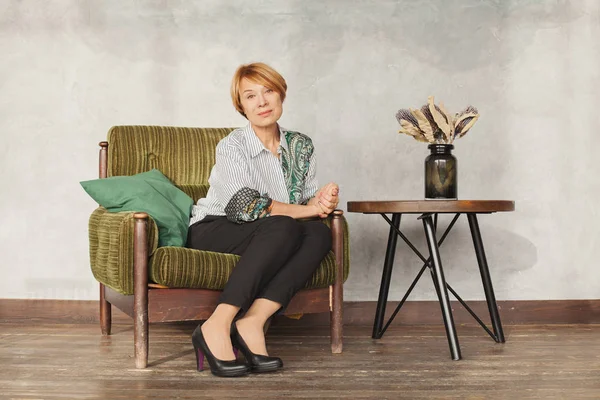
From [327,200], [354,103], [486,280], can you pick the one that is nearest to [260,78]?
[327,200]

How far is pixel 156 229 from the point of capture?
92.3 inches

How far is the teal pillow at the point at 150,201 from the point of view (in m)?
2.53

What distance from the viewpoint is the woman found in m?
2.23

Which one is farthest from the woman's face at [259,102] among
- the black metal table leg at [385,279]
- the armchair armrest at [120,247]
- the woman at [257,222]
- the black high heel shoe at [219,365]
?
the black high heel shoe at [219,365]

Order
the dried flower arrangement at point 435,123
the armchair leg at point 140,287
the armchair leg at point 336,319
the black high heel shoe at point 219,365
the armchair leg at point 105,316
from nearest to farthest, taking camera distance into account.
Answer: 1. the black high heel shoe at point 219,365
2. the armchair leg at point 140,287
3. the armchair leg at point 336,319
4. the dried flower arrangement at point 435,123
5. the armchair leg at point 105,316

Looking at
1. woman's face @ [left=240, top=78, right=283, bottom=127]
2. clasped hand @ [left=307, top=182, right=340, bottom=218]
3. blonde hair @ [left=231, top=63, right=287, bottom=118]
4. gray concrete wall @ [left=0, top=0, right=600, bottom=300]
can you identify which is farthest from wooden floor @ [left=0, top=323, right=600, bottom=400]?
blonde hair @ [left=231, top=63, right=287, bottom=118]

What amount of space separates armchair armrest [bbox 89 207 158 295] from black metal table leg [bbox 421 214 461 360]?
0.98m

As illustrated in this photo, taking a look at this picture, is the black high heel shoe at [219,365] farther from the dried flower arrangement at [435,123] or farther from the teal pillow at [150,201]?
the dried flower arrangement at [435,123]

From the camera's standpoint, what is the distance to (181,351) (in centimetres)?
264

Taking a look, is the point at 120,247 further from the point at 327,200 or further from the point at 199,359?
the point at 327,200

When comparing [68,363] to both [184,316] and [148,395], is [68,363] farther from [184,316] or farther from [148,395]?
[148,395]

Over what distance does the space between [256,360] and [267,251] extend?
344mm

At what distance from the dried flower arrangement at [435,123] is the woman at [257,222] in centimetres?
41

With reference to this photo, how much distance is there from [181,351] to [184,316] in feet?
1.07
